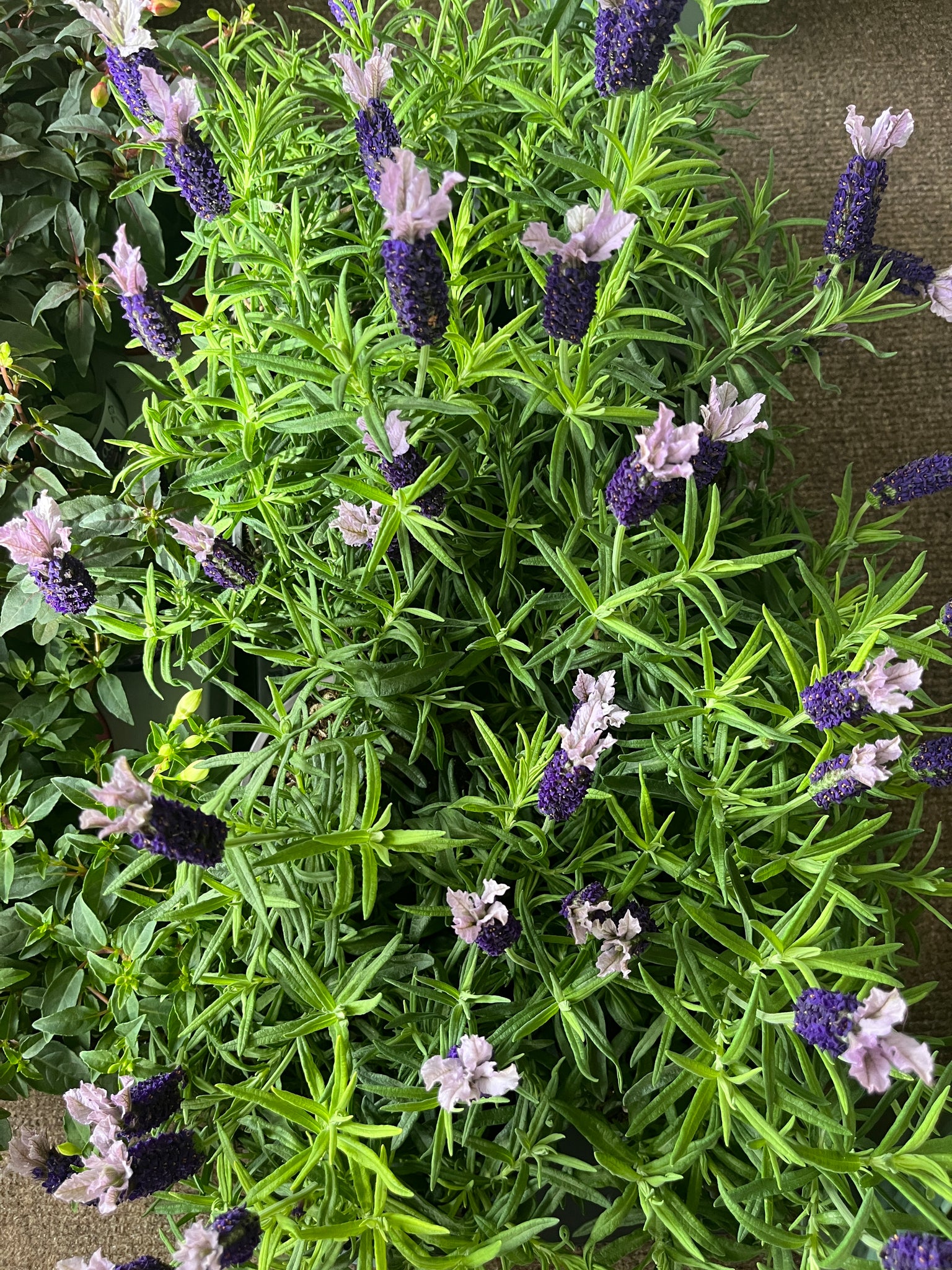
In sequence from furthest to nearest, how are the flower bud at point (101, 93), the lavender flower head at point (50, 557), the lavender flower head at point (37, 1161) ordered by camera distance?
the flower bud at point (101, 93)
the lavender flower head at point (37, 1161)
the lavender flower head at point (50, 557)

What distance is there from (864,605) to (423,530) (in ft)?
1.44

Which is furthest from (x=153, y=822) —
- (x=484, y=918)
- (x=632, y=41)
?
(x=632, y=41)

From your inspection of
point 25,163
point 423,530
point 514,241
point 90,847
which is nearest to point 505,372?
point 423,530

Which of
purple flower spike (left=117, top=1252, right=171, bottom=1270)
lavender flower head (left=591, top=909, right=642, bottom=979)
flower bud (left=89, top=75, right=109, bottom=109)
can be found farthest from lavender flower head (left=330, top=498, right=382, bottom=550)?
flower bud (left=89, top=75, right=109, bottom=109)

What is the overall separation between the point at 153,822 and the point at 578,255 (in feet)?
1.58

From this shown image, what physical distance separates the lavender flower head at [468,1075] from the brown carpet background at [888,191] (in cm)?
93

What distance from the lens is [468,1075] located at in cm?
65

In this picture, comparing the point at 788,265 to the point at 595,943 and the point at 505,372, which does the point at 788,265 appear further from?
the point at 595,943

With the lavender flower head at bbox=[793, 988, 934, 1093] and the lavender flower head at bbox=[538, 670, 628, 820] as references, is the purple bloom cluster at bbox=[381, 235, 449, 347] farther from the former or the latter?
the lavender flower head at bbox=[793, 988, 934, 1093]

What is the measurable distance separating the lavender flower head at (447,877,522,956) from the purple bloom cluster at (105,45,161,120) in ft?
2.46

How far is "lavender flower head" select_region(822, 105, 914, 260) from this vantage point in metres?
0.80

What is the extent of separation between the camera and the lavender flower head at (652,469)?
2.06 feet

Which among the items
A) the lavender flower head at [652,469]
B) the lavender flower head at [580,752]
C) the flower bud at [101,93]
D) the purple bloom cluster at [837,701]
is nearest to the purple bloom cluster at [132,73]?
the flower bud at [101,93]

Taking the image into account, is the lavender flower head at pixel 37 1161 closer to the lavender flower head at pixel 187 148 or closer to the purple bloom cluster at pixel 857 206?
the lavender flower head at pixel 187 148
